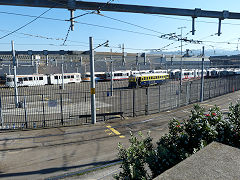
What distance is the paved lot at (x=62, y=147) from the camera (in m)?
8.29

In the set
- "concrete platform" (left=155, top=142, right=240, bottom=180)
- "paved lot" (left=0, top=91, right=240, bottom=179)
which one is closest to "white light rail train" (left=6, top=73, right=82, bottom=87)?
"paved lot" (left=0, top=91, right=240, bottom=179)

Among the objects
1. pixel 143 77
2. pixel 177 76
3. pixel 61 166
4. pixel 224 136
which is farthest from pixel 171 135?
pixel 177 76

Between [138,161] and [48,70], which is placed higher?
[48,70]

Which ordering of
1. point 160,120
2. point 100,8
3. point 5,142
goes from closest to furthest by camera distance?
point 100,8, point 5,142, point 160,120

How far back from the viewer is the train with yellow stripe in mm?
38628

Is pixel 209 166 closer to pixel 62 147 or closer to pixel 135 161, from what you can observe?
pixel 135 161

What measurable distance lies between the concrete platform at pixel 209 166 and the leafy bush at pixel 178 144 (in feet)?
1.10

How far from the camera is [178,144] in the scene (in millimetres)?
4949

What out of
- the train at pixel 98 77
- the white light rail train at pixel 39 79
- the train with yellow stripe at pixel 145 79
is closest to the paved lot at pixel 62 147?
the train at pixel 98 77

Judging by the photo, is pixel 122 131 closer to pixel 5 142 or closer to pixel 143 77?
pixel 5 142

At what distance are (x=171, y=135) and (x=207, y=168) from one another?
180 centimetres

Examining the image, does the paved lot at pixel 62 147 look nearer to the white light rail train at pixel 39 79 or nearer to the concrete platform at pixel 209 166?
the concrete platform at pixel 209 166

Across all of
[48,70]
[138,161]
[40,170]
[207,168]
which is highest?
[48,70]

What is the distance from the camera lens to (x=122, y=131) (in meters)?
13.1
